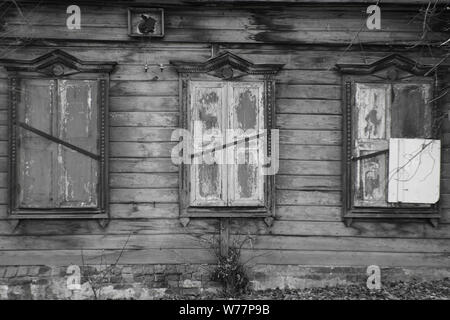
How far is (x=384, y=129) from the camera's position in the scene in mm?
6375

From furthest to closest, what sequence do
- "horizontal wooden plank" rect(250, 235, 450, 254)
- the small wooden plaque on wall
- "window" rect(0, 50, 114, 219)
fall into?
"horizontal wooden plank" rect(250, 235, 450, 254), the small wooden plaque on wall, "window" rect(0, 50, 114, 219)

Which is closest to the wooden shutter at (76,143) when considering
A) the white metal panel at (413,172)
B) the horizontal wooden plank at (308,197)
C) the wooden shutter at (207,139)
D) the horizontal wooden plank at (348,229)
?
the wooden shutter at (207,139)

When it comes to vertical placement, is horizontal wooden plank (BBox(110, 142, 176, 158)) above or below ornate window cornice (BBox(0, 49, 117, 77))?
below

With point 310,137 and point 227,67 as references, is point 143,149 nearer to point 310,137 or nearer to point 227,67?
point 227,67

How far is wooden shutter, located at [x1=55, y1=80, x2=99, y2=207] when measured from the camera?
617 cm

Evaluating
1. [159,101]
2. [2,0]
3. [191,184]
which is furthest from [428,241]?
[2,0]

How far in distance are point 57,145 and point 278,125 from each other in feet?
9.54

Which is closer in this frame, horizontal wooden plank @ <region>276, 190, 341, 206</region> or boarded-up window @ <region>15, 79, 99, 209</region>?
boarded-up window @ <region>15, 79, 99, 209</region>

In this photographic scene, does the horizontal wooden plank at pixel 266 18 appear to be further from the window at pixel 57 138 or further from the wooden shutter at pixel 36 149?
the wooden shutter at pixel 36 149

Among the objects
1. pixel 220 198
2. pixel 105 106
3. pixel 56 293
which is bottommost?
pixel 56 293

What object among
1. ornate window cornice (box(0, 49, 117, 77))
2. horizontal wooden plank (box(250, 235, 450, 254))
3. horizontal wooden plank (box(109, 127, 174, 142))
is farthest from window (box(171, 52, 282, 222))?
ornate window cornice (box(0, 49, 117, 77))

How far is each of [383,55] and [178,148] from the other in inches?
119

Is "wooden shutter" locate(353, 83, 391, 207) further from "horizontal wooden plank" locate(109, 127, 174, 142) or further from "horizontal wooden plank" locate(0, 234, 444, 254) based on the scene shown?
"horizontal wooden plank" locate(109, 127, 174, 142)

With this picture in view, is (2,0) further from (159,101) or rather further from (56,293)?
(56,293)
